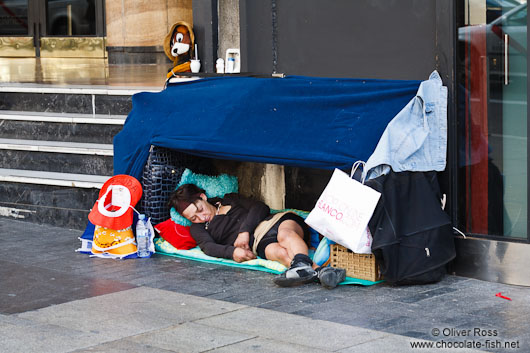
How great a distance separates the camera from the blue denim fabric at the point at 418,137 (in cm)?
594

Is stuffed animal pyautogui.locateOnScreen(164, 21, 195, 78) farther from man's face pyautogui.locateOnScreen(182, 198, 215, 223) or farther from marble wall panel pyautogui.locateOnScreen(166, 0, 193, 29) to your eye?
marble wall panel pyautogui.locateOnScreen(166, 0, 193, 29)

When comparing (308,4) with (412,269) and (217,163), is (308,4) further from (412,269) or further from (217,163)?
(412,269)

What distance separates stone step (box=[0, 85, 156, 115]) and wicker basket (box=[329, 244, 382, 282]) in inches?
131

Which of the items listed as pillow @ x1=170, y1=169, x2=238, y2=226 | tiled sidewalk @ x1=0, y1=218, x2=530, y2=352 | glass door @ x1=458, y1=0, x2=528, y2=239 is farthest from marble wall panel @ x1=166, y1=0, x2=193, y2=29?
glass door @ x1=458, y1=0, x2=528, y2=239

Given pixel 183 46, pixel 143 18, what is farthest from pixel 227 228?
pixel 143 18

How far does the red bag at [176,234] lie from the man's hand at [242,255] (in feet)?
1.97

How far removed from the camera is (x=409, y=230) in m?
5.92

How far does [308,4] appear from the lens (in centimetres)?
712

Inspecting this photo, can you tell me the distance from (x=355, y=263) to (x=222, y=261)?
3.89ft

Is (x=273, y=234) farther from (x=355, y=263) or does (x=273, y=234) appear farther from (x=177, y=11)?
(x=177, y=11)

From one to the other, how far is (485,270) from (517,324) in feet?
3.47

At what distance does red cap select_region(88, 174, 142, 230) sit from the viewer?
23.2 ft

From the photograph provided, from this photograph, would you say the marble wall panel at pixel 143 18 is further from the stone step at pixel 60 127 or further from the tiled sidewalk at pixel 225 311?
the tiled sidewalk at pixel 225 311

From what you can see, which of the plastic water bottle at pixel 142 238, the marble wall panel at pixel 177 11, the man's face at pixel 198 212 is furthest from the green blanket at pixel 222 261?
the marble wall panel at pixel 177 11
